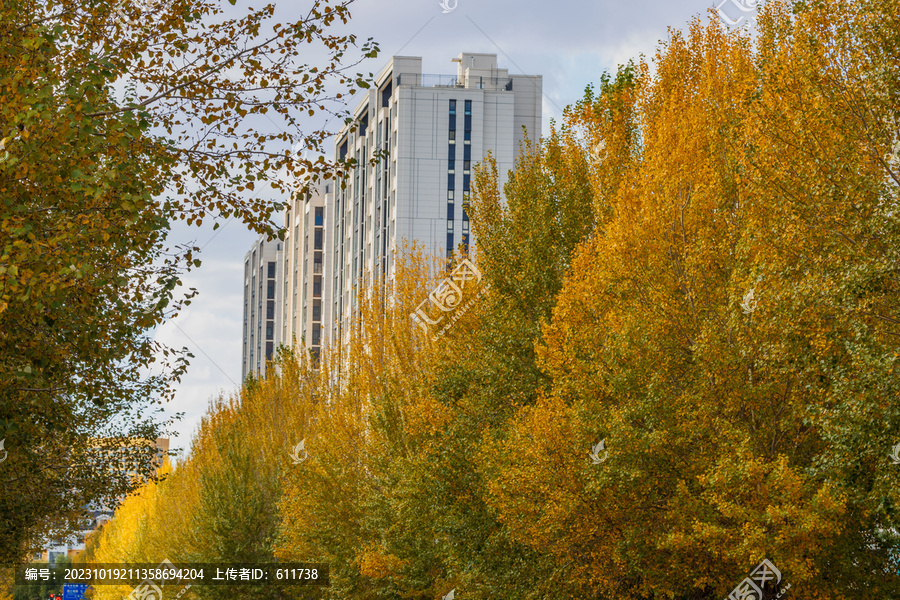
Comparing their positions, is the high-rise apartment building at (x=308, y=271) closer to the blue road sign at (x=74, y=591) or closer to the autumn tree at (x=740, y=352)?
the blue road sign at (x=74, y=591)

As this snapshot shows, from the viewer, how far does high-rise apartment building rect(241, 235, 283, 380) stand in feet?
406

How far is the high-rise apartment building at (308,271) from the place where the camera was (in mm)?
99062

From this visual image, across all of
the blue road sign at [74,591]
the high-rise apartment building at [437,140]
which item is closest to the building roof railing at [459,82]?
the high-rise apartment building at [437,140]

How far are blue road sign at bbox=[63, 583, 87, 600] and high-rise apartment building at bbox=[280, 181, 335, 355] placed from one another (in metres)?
30.9

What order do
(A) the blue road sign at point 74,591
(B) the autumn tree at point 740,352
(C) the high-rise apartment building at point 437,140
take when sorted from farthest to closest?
(C) the high-rise apartment building at point 437,140, (A) the blue road sign at point 74,591, (B) the autumn tree at point 740,352

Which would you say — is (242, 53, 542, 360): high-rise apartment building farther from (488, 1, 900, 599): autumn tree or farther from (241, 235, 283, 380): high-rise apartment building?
(488, 1, 900, 599): autumn tree

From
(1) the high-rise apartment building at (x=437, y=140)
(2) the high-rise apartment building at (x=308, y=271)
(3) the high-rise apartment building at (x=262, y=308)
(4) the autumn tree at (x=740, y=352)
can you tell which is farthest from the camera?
(3) the high-rise apartment building at (x=262, y=308)

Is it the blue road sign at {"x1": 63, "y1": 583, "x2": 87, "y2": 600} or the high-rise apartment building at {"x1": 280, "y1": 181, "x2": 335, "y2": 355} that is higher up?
the high-rise apartment building at {"x1": 280, "y1": 181, "x2": 335, "y2": 355}

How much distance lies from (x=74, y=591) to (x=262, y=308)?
200 feet

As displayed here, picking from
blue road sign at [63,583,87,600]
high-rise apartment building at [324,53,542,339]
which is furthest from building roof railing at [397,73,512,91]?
blue road sign at [63,583,87,600]

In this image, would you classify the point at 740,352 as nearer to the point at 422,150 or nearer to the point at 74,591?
the point at 422,150

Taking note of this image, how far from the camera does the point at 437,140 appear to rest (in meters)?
77.4

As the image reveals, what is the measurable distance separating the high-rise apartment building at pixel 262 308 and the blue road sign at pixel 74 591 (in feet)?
159

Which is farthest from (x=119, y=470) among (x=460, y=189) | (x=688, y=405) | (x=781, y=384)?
(x=460, y=189)
